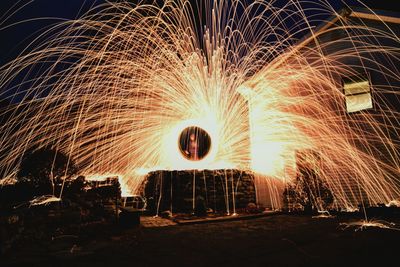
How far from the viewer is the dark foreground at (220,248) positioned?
4.43 meters

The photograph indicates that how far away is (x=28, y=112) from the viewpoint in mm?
16797

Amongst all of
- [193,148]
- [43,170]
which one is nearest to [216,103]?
[193,148]

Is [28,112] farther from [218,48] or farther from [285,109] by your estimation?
[285,109]

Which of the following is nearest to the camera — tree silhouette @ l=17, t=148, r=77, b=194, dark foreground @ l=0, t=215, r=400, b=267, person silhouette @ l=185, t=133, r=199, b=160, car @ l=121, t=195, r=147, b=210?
dark foreground @ l=0, t=215, r=400, b=267

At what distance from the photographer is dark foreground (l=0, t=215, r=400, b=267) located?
4.43 metres

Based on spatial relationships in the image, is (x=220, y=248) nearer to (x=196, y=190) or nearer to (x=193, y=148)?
(x=196, y=190)

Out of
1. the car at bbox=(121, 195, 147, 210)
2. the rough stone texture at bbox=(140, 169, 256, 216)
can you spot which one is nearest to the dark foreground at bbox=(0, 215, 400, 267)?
the rough stone texture at bbox=(140, 169, 256, 216)

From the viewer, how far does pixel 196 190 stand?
11.0 meters

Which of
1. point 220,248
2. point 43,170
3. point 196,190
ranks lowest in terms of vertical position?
point 220,248

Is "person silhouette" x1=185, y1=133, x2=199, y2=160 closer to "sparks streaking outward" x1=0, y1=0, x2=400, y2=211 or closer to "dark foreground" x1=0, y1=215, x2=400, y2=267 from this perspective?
"sparks streaking outward" x1=0, y1=0, x2=400, y2=211

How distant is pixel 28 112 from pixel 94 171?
6.18 meters

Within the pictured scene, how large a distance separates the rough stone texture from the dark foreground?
3.11 metres

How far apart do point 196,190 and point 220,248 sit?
5691 mm

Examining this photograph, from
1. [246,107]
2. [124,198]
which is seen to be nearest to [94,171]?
[124,198]
